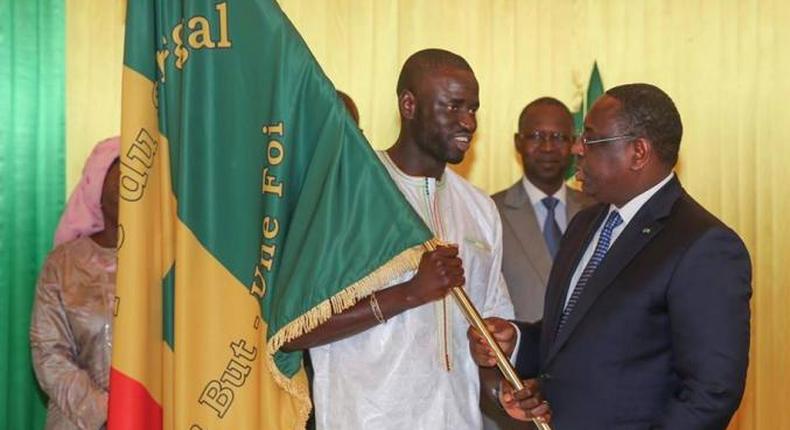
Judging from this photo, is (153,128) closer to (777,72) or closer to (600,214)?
(600,214)

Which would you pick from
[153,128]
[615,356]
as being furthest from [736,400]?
[153,128]

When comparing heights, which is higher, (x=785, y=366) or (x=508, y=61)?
(x=508, y=61)

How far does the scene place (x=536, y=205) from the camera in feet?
17.7

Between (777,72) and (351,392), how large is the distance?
3.61m

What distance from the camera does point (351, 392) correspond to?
145 inches

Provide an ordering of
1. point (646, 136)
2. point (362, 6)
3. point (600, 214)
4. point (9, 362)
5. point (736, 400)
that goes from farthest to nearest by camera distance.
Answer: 1. point (362, 6)
2. point (9, 362)
3. point (600, 214)
4. point (646, 136)
5. point (736, 400)

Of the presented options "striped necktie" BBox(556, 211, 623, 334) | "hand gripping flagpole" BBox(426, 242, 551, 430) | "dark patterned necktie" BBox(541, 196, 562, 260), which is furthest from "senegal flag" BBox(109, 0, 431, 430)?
"dark patterned necktie" BBox(541, 196, 562, 260)

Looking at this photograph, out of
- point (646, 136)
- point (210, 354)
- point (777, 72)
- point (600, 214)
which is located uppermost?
point (777, 72)

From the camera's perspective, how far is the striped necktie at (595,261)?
3.47 meters

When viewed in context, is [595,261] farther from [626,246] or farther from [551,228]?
[551,228]

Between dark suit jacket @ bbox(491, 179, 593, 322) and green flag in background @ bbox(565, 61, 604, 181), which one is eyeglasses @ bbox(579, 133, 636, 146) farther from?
green flag in background @ bbox(565, 61, 604, 181)

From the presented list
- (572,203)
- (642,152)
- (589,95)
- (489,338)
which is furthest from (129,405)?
(589,95)

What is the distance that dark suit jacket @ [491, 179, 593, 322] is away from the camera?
504 centimetres

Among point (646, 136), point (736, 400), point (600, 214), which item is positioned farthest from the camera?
point (600, 214)
